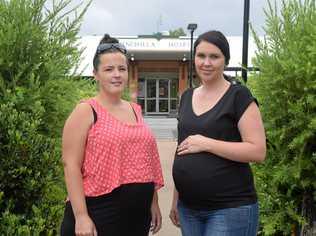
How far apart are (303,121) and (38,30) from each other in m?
2.08

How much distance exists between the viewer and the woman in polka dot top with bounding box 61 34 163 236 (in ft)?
8.54

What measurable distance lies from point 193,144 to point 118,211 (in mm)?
541

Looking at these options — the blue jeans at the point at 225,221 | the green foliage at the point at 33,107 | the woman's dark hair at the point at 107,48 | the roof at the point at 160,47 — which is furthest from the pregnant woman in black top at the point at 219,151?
the roof at the point at 160,47

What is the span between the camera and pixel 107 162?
261cm

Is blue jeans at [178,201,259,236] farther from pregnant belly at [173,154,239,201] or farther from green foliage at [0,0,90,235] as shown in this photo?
green foliage at [0,0,90,235]

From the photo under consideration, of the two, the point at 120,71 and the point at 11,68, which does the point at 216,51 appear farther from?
the point at 11,68

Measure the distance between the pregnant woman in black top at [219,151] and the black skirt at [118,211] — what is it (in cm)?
26

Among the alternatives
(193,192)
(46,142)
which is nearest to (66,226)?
(46,142)

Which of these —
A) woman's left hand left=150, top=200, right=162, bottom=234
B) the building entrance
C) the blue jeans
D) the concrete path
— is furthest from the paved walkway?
the building entrance

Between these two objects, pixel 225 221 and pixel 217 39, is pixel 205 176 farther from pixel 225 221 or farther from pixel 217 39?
pixel 217 39

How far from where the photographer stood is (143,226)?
9.27 feet

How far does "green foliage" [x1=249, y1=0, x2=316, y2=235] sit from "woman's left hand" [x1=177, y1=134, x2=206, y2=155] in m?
1.26

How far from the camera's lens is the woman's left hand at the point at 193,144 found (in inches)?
105

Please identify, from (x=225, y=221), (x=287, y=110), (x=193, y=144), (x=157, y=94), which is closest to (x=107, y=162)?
(x=193, y=144)
